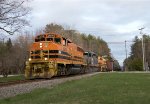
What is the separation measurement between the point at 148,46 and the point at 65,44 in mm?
119708

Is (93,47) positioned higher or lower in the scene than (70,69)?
higher

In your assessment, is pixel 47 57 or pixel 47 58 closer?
pixel 47 58

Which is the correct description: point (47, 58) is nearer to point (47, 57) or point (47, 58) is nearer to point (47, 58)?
point (47, 58)

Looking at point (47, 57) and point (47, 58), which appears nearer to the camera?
point (47, 58)

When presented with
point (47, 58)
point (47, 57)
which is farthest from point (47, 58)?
point (47, 57)

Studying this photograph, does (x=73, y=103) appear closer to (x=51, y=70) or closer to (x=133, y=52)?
(x=51, y=70)

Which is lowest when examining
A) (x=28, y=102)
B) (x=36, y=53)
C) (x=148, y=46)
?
(x=28, y=102)

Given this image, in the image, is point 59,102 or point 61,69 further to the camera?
point 61,69


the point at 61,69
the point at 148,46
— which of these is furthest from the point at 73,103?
the point at 148,46

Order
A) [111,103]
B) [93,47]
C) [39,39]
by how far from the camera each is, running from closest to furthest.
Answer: [111,103], [39,39], [93,47]

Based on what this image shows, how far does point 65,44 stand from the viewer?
136 ft

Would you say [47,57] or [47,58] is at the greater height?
[47,57]

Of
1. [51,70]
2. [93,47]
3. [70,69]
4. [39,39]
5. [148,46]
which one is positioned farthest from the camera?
[148,46]

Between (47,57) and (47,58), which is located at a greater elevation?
(47,57)
